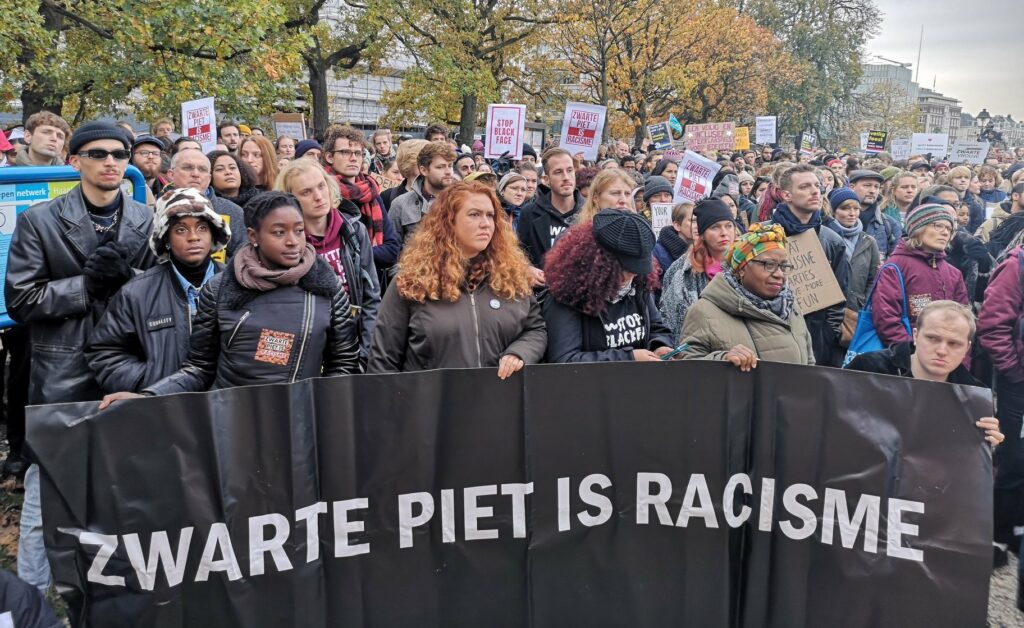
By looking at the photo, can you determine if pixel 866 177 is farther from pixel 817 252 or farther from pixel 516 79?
pixel 516 79

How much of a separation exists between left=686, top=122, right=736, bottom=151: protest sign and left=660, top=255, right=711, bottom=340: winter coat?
9.84 m

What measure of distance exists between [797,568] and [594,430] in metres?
0.92

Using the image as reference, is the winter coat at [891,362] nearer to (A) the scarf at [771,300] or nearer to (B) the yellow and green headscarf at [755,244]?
(A) the scarf at [771,300]

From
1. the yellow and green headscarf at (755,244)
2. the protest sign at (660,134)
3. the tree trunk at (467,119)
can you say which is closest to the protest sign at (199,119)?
the yellow and green headscarf at (755,244)

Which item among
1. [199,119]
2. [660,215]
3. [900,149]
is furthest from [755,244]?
[900,149]

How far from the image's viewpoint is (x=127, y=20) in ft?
37.7

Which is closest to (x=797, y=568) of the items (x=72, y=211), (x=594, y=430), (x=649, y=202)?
(x=594, y=430)

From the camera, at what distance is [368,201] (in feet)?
19.1

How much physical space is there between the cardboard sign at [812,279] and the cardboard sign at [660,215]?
67.2 inches

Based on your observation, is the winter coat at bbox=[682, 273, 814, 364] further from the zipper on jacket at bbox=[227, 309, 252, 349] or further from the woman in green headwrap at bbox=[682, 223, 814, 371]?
the zipper on jacket at bbox=[227, 309, 252, 349]

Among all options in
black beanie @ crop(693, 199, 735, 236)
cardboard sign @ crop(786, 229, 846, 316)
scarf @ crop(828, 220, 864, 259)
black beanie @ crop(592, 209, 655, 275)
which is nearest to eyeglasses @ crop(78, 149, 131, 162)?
black beanie @ crop(592, 209, 655, 275)

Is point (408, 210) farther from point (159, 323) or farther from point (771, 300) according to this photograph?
point (771, 300)

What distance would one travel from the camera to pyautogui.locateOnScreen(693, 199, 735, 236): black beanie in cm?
509

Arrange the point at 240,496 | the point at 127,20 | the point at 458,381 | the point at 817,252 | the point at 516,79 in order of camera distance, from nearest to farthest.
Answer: the point at 240,496
the point at 458,381
the point at 817,252
the point at 127,20
the point at 516,79
